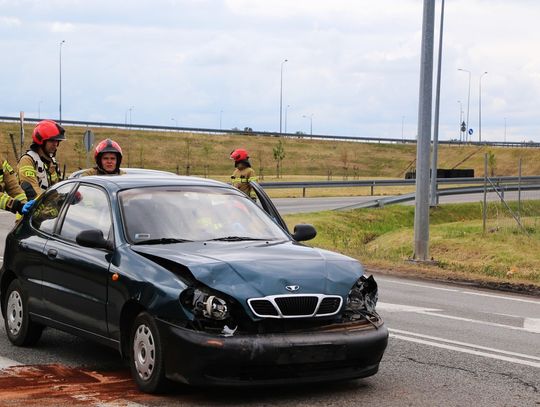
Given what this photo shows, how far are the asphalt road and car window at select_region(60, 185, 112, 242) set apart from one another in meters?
1.03

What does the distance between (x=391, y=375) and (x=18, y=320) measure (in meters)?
3.26

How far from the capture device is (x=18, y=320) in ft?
29.0

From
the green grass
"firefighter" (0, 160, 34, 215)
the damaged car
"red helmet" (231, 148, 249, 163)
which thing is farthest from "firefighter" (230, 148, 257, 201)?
the damaged car

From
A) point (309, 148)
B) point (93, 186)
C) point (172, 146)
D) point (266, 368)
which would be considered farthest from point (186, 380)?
point (309, 148)

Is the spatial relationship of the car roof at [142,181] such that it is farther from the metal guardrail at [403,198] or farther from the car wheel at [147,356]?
the metal guardrail at [403,198]

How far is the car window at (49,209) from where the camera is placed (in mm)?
8703

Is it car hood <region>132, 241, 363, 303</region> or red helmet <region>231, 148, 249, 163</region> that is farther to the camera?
red helmet <region>231, 148, 249, 163</region>

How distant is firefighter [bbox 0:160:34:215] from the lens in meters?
10.3

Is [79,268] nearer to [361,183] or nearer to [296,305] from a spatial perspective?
[296,305]

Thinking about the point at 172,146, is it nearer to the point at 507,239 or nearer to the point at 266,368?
the point at 507,239

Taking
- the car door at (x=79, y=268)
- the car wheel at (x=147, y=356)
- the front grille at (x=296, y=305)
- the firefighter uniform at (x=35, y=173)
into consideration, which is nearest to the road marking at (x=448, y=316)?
the firefighter uniform at (x=35, y=173)

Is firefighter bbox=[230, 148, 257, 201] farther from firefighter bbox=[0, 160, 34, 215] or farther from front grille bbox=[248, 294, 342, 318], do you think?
front grille bbox=[248, 294, 342, 318]

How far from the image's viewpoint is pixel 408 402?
6805mm

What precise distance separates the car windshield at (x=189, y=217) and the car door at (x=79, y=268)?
224 millimetres
